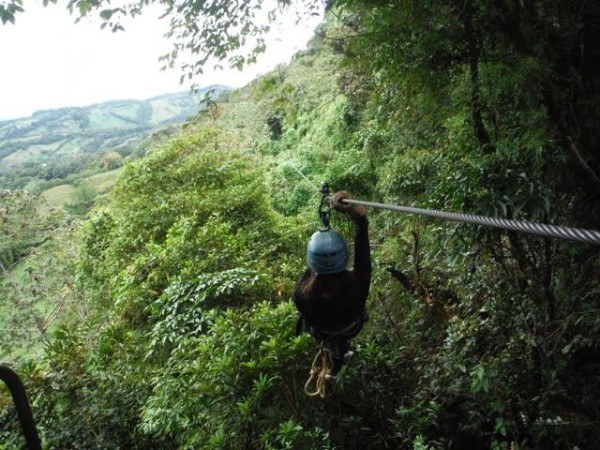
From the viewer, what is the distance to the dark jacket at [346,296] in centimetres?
210

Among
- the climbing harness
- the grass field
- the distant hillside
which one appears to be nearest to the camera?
the climbing harness

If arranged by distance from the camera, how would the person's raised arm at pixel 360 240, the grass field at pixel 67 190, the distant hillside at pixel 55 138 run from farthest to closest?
the distant hillside at pixel 55 138 < the grass field at pixel 67 190 < the person's raised arm at pixel 360 240

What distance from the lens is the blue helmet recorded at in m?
2.09

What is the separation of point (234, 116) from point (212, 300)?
1537 cm

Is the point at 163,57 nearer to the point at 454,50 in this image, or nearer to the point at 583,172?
the point at 454,50

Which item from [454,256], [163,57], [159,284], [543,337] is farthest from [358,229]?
[159,284]

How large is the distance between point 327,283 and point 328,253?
16cm

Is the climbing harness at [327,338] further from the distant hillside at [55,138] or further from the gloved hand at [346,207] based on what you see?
the distant hillside at [55,138]

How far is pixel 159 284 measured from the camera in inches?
205

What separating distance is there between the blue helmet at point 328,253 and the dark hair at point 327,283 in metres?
0.03

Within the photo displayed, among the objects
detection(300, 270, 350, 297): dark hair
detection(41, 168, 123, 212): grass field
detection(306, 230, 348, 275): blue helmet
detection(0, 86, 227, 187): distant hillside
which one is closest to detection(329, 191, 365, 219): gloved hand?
detection(306, 230, 348, 275): blue helmet

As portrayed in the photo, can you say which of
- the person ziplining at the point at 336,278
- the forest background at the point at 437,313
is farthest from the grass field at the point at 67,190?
the person ziplining at the point at 336,278

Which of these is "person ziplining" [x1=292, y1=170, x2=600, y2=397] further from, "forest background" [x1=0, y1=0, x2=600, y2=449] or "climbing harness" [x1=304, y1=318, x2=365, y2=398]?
"forest background" [x1=0, y1=0, x2=600, y2=449]

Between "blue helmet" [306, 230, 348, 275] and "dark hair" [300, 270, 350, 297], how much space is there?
3 cm
